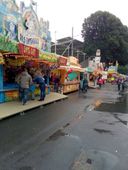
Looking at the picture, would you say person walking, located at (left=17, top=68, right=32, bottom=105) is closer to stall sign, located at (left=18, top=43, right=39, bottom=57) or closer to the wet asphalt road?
stall sign, located at (left=18, top=43, right=39, bottom=57)

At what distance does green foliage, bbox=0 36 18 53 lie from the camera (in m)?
11.6

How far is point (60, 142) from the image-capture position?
7.09m

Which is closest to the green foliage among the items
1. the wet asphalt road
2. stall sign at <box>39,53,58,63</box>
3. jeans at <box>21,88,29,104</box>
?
jeans at <box>21,88,29,104</box>

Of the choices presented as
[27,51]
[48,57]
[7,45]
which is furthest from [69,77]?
[7,45]

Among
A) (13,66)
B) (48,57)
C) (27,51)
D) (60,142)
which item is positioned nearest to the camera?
(60,142)

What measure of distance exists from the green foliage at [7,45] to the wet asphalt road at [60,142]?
10.6 feet

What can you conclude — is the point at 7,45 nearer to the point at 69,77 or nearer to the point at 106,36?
the point at 69,77

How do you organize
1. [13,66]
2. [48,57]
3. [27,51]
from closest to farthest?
1. [27,51]
2. [13,66]
3. [48,57]

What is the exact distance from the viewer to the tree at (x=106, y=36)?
180ft

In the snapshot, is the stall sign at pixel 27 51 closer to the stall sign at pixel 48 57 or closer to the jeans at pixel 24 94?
the stall sign at pixel 48 57

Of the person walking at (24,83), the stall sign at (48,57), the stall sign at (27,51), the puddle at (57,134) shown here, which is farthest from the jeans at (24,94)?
the puddle at (57,134)

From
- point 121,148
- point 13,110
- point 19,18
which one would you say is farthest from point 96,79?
point 121,148

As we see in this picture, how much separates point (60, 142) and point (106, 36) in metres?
50.3

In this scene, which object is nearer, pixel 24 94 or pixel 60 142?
pixel 60 142
